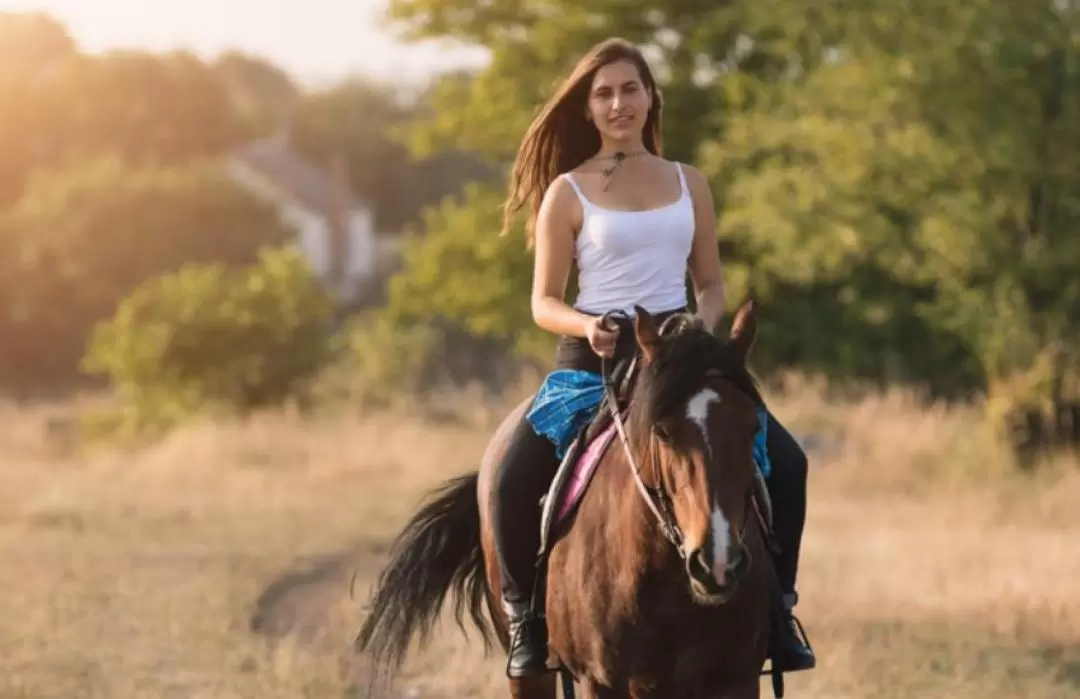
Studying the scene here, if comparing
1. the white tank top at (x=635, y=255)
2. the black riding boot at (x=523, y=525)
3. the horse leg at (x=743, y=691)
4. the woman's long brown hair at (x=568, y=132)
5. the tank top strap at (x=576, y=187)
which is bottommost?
the horse leg at (x=743, y=691)

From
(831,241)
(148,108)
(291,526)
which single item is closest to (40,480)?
(291,526)

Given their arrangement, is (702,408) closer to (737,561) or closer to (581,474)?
(737,561)

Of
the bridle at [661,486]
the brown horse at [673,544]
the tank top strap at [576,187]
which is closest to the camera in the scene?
the brown horse at [673,544]

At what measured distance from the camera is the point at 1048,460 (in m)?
14.4

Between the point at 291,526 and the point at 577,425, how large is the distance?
8284 millimetres

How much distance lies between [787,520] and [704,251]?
964 mm

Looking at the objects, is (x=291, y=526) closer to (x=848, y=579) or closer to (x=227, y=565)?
(x=227, y=565)

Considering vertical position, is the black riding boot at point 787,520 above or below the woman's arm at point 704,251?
below

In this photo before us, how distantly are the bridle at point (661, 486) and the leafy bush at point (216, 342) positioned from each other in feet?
55.3

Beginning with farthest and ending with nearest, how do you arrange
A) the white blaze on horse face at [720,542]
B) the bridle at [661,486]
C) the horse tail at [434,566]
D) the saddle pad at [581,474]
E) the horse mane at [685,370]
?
the horse tail at [434,566] → the saddle pad at [581,474] → the bridle at [661,486] → the horse mane at [685,370] → the white blaze on horse face at [720,542]

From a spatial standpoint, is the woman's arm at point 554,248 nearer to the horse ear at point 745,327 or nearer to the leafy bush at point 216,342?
the horse ear at point 745,327

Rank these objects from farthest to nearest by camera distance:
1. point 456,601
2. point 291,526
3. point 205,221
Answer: point 205,221 < point 291,526 < point 456,601

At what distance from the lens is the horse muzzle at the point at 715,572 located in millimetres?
3672

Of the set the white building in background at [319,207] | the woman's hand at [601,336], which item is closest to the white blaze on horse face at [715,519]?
the woman's hand at [601,336]
